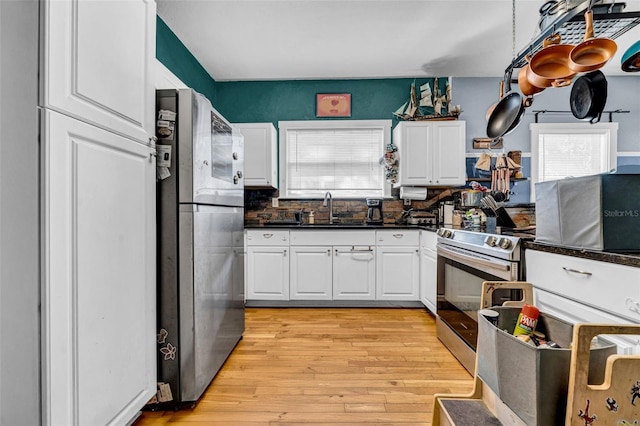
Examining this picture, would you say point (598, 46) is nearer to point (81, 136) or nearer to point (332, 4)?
point (332, 4)

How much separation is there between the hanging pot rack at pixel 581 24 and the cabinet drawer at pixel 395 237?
180 cm

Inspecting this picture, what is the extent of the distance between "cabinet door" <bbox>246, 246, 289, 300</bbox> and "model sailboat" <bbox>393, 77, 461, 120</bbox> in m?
2.12

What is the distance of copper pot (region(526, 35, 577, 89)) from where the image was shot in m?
1.68

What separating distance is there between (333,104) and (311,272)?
203 cm

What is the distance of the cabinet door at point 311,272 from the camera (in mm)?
3385

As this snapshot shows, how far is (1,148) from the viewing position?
2.53ft

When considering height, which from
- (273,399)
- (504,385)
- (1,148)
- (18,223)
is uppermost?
(1,148)

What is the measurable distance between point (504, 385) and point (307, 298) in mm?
2556

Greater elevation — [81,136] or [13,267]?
[81,136]

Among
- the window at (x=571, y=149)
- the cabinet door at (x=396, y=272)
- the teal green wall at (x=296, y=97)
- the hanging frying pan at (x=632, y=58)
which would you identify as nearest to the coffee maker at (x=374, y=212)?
the cabinet door at (x=396, y=272)

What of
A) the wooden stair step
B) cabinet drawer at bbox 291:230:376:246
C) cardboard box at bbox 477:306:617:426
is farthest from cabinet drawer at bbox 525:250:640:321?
cabinet drawer at bbox 291:230:376:246

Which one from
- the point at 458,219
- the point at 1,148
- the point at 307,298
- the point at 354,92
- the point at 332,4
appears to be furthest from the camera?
the point at 354,92

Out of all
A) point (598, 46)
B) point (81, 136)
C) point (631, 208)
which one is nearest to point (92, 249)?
point (81, 136)

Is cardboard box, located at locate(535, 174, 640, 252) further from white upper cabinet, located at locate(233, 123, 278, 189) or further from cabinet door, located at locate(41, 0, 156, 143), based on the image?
white upper cabinet, located at locate(233, 123, 278, 189)
